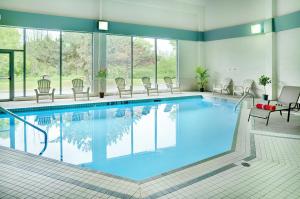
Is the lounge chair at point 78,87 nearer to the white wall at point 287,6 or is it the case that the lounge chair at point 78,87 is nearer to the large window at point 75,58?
the large window at point 75,58

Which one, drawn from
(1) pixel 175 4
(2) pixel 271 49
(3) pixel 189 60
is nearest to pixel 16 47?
(1) pixel 175 4

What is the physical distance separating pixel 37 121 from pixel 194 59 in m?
9.31

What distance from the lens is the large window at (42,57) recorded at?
9.99m

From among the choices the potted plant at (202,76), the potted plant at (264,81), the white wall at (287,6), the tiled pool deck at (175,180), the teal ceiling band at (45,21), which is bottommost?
the tiled pool deck at (175,180)

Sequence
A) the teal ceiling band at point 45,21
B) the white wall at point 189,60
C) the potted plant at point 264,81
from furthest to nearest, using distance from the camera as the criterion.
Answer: the white wall at point 189,60, the potted plant at point 264,81, the teal ceiling band at point 45,21

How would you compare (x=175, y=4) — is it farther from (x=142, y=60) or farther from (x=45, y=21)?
(x=45, y=21)

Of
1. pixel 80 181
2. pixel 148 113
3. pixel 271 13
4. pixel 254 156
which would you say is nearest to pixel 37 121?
pixel 148 113

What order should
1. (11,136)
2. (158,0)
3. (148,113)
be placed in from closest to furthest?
(11,136), (148,113), (158,0)

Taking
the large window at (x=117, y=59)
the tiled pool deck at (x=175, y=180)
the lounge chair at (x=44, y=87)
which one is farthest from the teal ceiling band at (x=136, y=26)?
the tiled pool deck at (x=175, y=180)

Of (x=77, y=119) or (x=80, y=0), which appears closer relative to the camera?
(x=77, y=119)

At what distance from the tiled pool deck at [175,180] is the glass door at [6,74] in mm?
6324

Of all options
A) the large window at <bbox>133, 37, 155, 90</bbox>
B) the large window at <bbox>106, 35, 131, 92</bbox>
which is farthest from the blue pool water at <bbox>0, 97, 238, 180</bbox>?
the large window at <bbox>133, 37, 155, 90</bbox>

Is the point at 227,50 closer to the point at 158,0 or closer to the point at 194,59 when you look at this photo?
the point at 194,59

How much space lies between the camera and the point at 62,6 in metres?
10.2
